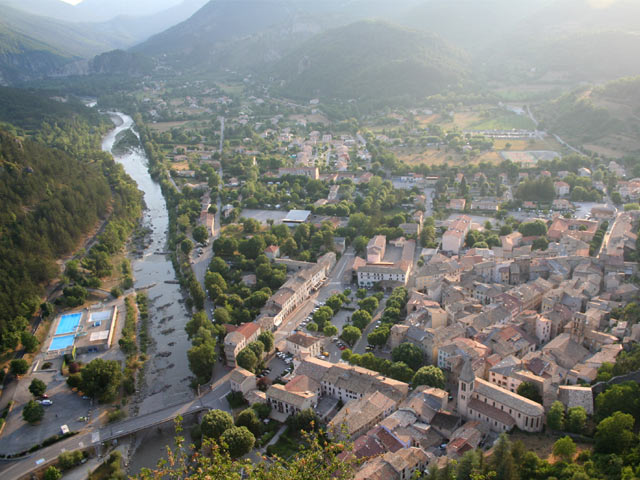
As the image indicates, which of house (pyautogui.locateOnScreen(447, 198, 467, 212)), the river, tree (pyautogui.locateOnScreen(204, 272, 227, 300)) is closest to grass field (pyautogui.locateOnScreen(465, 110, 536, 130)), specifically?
house (pyautogui.locateOnScreen(447, 198, 467, 212))

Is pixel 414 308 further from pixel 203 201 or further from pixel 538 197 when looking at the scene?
pixel 203 201

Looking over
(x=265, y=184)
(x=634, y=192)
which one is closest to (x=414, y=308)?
(x=634, y=192)

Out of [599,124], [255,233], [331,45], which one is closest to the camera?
[255,233]

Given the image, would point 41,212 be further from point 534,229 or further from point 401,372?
point 534,229

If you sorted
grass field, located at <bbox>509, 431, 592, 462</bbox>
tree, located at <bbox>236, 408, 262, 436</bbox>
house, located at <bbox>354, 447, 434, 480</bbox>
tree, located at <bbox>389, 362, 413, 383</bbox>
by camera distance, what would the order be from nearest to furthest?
house, located at <bbox>354, 447, 434, 480</bbox>
grass field, located at <bbox>509, 431, 592, 462</bbox>
tree, located at <bbox>236, 408, 262, 436</bbox>
tree, located at <bbox>389, 362, 413, 383</bbox>

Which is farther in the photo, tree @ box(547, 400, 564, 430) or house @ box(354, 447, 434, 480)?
tree @ box(547, 400, 564, 430)

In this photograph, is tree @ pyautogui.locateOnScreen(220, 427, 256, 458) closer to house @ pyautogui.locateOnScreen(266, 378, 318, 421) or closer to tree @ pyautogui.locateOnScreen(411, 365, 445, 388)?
house @ pyautogui.locateOnScreen(266, 378, 318, 421)
